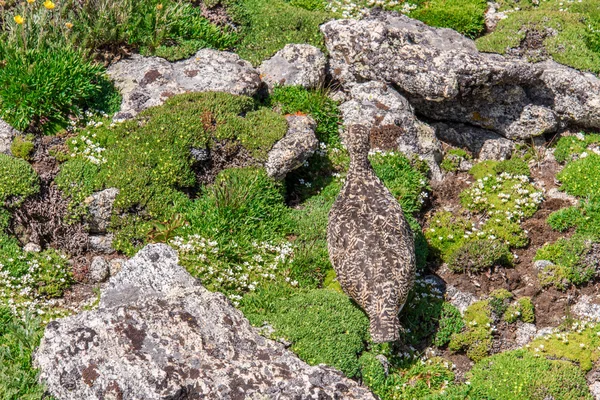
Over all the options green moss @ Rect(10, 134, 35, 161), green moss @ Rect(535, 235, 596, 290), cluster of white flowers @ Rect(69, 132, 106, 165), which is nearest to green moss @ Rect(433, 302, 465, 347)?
green moss @ Rect(535, 235, 596, 290)

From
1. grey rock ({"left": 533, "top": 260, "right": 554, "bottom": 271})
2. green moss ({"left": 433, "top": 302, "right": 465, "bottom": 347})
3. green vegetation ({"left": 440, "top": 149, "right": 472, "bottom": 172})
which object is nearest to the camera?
green moss ({"left": 433, "top": 302, "right": 465, "bottom": 347})

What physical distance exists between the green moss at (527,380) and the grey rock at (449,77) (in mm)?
6358

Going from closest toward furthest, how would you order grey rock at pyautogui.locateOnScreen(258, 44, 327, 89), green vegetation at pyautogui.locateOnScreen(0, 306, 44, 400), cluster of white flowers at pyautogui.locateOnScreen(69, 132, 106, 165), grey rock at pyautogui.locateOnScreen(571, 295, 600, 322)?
green vegetation at pyautogui.locateOnScreen(0, 306, 44, 400)
grey rock at pyautogui.locateOnScreen(571, 295, 600, 322)
cluster of white flowers at pyautogui.locateOnScreen(69, 132, 106, 165)
grey rock at pyautogui.locateOnScreen(258, 44, 327, 89)

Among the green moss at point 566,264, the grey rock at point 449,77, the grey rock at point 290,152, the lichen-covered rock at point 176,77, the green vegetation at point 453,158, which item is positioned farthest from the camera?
the green vegetation at point 453,158

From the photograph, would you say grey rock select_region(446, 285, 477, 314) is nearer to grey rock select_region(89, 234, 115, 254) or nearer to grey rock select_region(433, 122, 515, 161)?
grey rock select_region(433, 122, 515, 161)

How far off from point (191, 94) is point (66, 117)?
2392 millimetres

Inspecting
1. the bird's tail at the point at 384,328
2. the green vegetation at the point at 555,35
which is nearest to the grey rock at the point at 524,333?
the bird's tail at the point at 384,328

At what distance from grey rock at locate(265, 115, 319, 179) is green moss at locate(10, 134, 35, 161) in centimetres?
426

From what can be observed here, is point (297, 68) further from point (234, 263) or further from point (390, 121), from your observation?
point (234, 263)

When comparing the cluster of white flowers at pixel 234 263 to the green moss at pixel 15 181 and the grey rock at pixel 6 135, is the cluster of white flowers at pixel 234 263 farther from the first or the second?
the grey rock at pixel 6 135

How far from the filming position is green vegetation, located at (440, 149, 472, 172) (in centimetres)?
1655

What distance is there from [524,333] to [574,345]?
868 mm

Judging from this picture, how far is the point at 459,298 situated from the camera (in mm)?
13383

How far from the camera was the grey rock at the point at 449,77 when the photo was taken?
53.6ft
